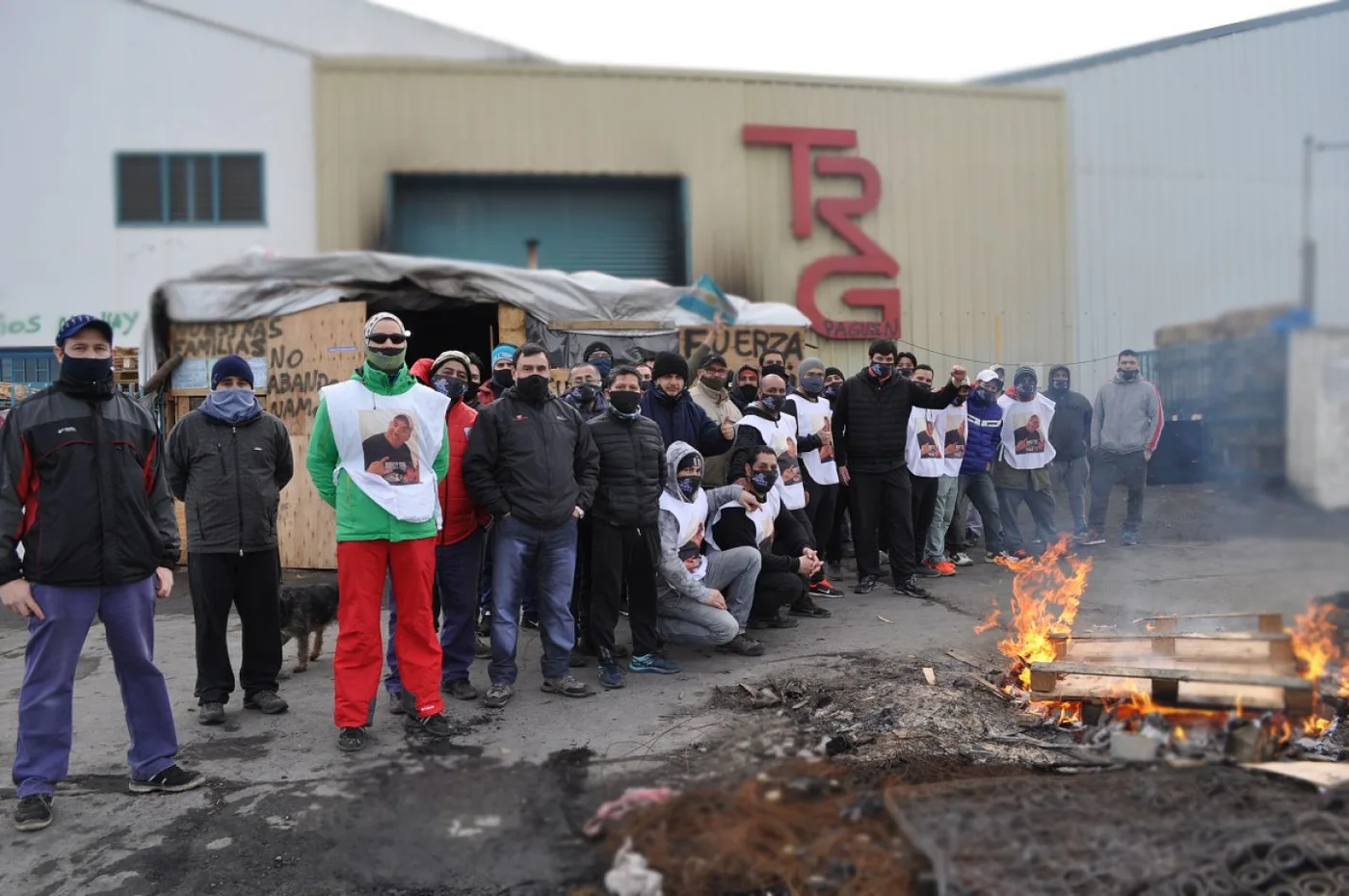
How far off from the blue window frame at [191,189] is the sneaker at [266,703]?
11.9 m

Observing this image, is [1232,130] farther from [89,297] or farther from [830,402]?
[89,297]

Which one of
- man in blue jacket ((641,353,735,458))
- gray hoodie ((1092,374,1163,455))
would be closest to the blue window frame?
man in blue jacket ((641,353,735,458))

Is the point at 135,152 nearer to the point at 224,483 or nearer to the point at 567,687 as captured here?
the point at 224,483

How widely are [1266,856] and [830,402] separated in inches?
254

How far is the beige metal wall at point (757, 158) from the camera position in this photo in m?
15.5

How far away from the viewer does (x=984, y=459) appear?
31.6ft

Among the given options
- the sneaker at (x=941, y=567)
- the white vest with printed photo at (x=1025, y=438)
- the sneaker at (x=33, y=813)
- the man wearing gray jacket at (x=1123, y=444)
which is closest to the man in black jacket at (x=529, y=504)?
the sneaker at (x=33, y=813)

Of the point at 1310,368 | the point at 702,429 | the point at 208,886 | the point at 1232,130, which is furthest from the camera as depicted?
the point at 702,429

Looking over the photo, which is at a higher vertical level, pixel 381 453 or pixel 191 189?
pixel 191 189

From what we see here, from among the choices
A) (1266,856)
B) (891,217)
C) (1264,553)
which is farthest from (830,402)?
(891,217)

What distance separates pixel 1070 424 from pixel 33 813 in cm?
958

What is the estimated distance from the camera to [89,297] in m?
15.3

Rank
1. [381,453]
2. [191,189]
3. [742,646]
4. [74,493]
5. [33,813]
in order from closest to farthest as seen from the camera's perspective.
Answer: [33,813], [74,493], [381,453], [742,646], [191,189]

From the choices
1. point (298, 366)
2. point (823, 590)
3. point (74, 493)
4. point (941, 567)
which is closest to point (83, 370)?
point (74, 493)
